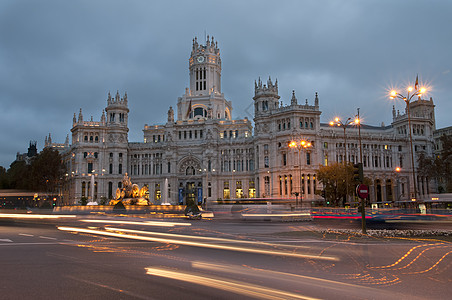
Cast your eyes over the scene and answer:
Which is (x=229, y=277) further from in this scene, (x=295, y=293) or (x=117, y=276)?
(x=117, y=276)

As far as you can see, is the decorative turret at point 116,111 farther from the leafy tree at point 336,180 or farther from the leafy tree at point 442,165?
the leafy tree at point 442,165

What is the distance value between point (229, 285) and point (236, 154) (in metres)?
88.4

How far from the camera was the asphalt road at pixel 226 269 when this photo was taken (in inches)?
367

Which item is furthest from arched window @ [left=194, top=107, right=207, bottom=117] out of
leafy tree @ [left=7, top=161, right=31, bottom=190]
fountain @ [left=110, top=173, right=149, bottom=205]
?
fountain @ [left=110, top=173, right=149, bottom=205]

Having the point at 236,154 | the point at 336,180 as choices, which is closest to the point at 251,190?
the point at 236,154

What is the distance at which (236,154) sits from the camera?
98.1 m

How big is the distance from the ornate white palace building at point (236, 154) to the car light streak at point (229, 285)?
73.3m

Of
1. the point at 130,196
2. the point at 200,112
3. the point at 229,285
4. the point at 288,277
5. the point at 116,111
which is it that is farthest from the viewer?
the point at 200,112

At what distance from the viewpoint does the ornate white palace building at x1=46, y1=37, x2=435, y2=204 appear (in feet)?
283

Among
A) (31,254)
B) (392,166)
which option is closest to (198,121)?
(392,166)

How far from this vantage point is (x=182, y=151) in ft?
333

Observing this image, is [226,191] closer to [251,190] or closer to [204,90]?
[251,190]

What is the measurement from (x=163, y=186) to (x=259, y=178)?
2705 cm

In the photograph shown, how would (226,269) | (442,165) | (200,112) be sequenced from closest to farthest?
(226,269) < (442,165) < (200,112)
